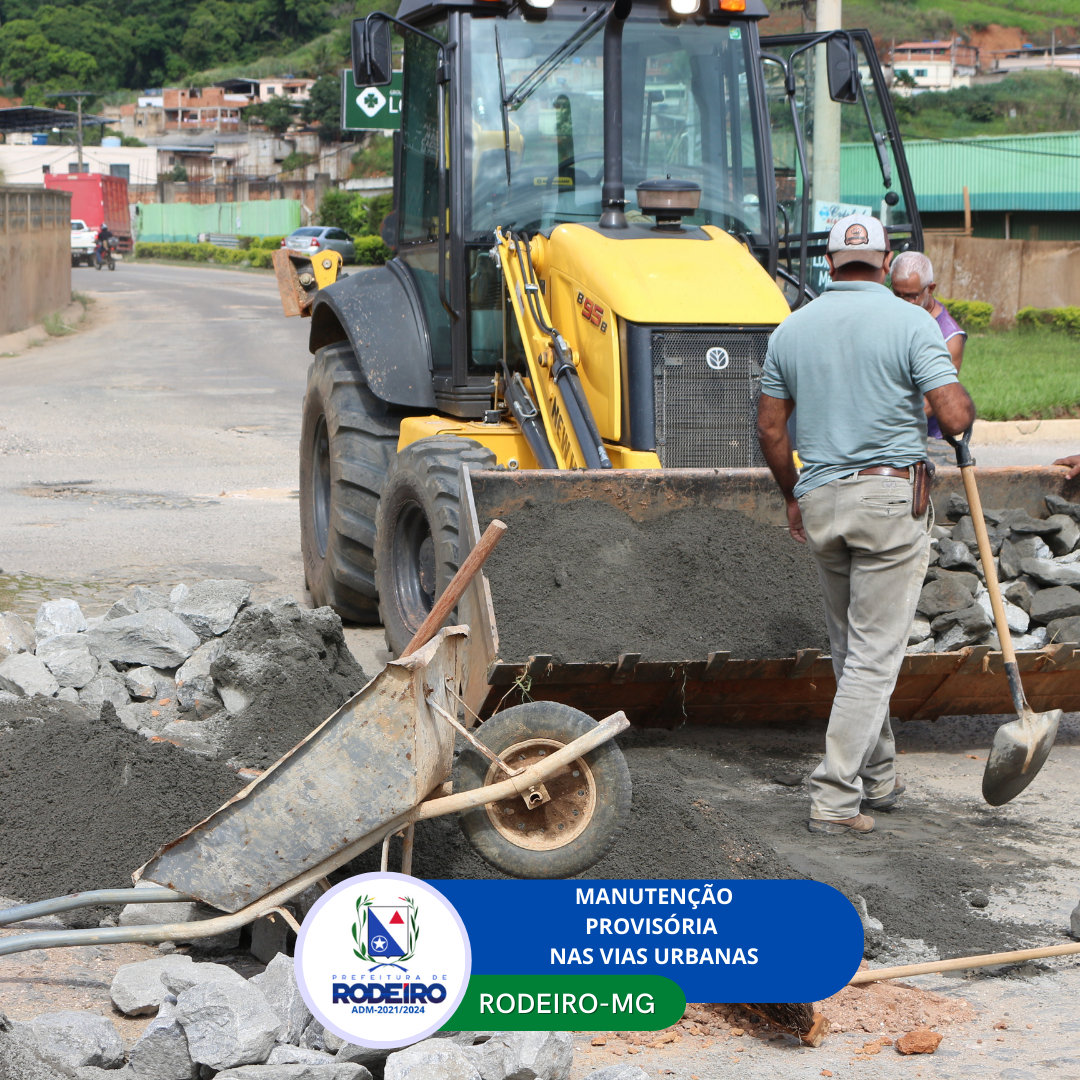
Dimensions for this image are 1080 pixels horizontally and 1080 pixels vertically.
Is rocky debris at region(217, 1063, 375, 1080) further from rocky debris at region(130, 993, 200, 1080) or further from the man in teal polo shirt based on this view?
the man in teal polo shirt

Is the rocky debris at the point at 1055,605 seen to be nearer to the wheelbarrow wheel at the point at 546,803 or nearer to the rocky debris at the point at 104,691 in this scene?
the wheelbarrow wheel at the point at 546,803

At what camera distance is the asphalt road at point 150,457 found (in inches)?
366

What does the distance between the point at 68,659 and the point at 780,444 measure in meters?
3.28

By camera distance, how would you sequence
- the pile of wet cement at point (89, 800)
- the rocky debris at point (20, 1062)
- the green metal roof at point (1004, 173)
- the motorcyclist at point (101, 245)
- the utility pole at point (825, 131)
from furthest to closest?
1. the motorcyclist at point (101, 245)
2. the green metal roof at point (1004, 173)
3. the utility pole at point (825, 131)
4. the pile of wet cement at point (89, 800)
5. the rocky debris at point (20, 1062)

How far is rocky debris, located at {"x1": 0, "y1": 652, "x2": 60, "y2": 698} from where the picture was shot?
5926 mm

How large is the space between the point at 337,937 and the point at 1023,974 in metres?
2.04

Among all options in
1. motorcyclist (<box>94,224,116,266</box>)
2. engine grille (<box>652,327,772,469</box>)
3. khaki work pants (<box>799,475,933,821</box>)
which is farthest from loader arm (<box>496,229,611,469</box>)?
motorcyclist (<box>94,224,116,266</box>)

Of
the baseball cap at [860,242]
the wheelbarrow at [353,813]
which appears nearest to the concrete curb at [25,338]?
the baseball cap at [860,242]

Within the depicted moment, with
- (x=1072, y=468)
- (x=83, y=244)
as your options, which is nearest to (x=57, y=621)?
(x=1072, y=468)

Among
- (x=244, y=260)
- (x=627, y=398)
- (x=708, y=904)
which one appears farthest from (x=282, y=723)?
(x=244, y=260)

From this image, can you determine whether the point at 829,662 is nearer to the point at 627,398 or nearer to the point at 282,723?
the point at 627,398

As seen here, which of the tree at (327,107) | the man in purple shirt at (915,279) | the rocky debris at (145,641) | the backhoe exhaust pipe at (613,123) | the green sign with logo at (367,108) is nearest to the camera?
the rocky debris at (145,641)

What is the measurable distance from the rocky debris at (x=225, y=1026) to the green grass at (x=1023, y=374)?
1305cm

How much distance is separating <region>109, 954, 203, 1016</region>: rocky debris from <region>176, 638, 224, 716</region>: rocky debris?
2247mm
